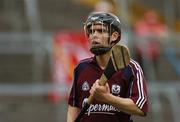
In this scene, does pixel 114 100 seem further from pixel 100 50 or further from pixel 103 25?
pixel 103 25

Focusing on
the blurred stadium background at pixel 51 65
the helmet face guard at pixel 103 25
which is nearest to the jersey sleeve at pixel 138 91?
the helmet face guard at pixel 103 25

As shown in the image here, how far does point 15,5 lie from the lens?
1678cm

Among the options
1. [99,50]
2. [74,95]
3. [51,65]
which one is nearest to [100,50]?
[99,50]

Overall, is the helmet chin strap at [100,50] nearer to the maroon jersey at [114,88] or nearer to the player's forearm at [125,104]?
the maroon jersey at [114,88]

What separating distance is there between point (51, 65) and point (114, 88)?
344 inches

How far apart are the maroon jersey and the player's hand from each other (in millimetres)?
283

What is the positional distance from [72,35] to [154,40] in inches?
84.2

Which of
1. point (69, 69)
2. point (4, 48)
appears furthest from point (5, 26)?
point (69, 69)

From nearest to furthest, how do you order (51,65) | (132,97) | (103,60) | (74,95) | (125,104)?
1. (125,104)
2. (132,97)
3. (103,60)
4. (74,95)
5. (51,65)

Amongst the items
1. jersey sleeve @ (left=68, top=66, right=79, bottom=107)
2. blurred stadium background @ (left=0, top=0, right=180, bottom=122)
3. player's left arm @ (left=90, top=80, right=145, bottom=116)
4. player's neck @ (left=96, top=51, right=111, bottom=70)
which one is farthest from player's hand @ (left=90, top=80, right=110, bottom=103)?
blurred stadium background @ (left=0, top=0, right=180, bottom=122)

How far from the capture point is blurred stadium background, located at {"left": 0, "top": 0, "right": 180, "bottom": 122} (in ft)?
41.4

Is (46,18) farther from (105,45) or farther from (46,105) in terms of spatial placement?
(105,45)

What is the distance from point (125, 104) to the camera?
4883 mm

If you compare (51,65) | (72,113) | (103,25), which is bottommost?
(51,65)
